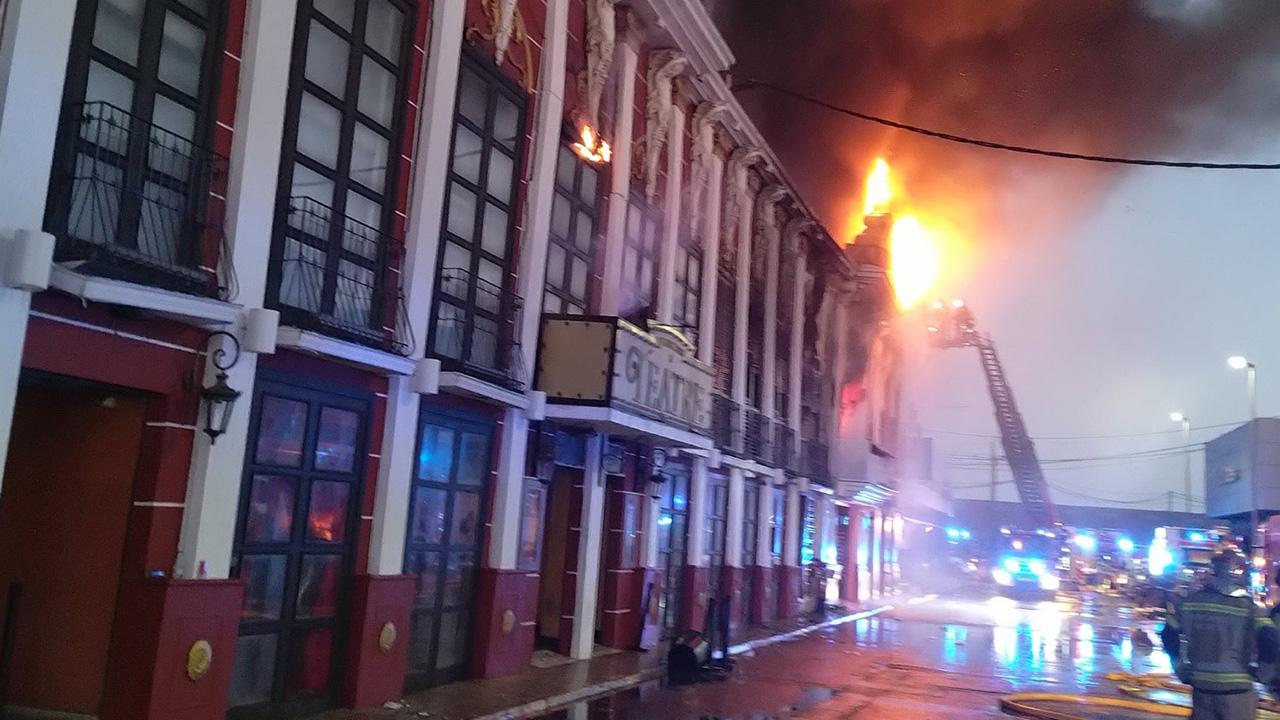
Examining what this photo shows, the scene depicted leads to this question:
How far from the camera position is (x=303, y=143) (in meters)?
10.2

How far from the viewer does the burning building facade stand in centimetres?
802

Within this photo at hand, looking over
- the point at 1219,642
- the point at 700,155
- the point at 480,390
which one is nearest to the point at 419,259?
the point at 480,390

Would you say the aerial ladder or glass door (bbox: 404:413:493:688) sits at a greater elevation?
the aerial ladder

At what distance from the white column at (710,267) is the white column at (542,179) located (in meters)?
6.54

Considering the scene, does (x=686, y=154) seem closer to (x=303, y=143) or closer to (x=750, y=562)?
(x=750, y=562)

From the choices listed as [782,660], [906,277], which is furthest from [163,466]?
[906,277]

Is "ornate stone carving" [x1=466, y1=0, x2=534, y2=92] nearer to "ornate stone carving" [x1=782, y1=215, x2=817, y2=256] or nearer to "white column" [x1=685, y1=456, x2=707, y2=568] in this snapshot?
"white column" [x1=685, y1=456, x2=707, y2=568]

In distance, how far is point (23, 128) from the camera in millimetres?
7234

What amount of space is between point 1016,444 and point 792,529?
80.2ft

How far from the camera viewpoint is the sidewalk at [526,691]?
1069 cm

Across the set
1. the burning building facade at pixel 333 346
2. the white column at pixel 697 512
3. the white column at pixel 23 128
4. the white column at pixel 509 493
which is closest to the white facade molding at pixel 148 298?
the burning building facade at pixel 333 346

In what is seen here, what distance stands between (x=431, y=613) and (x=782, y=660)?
24.9ft

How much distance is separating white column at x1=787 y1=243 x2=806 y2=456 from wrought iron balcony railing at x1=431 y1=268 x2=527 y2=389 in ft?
47.6

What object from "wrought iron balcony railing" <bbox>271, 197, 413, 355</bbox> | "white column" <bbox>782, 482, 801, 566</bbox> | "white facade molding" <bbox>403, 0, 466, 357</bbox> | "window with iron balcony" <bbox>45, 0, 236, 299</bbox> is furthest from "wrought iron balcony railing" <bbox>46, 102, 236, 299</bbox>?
"white column" <bbox>782, 482, 801, 566</bbox>
